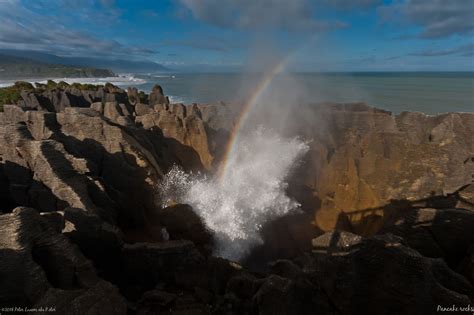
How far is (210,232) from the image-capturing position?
14.7m

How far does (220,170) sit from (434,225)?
554 inches

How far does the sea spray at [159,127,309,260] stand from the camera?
1509 cm

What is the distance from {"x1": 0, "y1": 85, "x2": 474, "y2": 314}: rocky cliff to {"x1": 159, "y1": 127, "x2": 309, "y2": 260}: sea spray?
0.89m

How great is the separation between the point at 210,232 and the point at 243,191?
15.4 ft

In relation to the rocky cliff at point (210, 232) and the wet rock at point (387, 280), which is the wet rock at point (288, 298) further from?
the wet rock at point (387, 280)

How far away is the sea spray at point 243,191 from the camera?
594 inches

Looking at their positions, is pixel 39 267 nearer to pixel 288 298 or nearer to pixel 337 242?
pixel 288 298

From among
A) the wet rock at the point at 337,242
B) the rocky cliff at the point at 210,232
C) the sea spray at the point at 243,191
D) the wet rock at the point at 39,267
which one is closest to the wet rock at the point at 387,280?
the rocky cliff at the point at 210,232

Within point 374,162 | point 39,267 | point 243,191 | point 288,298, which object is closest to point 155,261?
point 39,267

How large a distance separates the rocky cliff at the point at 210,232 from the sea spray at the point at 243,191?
886mm

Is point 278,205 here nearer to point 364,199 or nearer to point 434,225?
point 364,199

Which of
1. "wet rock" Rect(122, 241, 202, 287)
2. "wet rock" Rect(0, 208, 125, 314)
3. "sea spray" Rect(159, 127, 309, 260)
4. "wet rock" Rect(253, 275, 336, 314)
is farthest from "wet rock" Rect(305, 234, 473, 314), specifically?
"sea spray" Rect(159, 127, 309, 260)

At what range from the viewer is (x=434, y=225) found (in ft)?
27.7

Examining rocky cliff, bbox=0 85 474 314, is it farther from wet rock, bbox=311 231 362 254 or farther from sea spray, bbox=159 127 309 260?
sea spray, bbox=159 127 309 260
